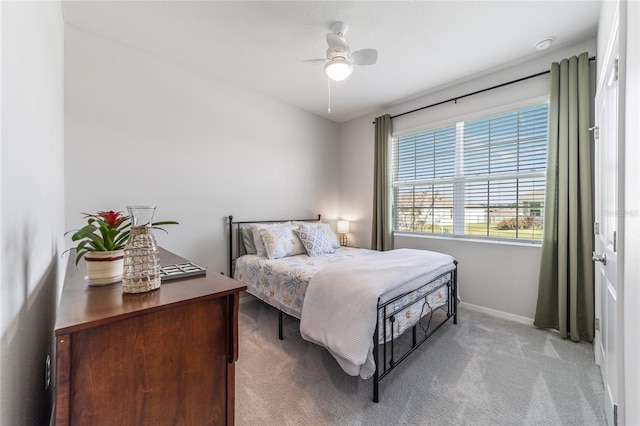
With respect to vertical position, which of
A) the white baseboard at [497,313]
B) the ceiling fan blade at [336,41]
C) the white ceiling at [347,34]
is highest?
the white ceiling at [347,34]

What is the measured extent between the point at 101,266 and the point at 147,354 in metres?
0.42

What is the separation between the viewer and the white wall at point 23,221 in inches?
24.9

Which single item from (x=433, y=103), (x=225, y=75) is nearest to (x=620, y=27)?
(x=433, y=103)

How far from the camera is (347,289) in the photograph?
70.1 inches

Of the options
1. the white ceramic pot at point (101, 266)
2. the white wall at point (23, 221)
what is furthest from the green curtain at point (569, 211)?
the white wall at point (23, 221)

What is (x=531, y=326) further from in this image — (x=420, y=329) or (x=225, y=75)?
(x=225, y=75)

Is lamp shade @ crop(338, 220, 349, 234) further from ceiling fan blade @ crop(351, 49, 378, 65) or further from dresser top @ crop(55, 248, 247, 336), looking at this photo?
dresser top @ crop(55, 248, 247, 336)

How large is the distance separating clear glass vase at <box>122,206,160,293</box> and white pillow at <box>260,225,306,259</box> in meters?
1.93

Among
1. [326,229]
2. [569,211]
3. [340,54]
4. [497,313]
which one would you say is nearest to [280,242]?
[326,229]

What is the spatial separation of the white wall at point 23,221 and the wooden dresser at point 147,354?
0.10 metres

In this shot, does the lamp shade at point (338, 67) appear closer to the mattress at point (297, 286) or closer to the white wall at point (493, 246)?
the mattress at point (297, 286)

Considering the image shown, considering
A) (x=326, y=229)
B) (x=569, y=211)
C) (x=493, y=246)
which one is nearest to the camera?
(x=569, y=211)

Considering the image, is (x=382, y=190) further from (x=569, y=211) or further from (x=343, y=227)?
(x=569, y=211)

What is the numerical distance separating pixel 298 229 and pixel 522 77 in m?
2.93
